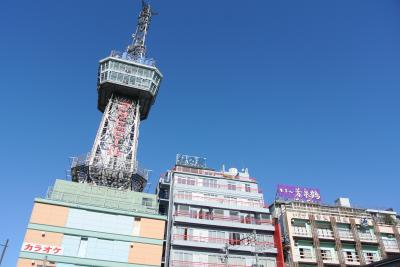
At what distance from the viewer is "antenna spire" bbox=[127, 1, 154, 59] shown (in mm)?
96375


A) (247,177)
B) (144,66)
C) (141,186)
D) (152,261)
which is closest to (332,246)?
(247,177)

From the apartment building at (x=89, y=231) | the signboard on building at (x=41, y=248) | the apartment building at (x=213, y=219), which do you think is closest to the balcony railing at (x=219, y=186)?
the apartment building at (x=213, y=219)

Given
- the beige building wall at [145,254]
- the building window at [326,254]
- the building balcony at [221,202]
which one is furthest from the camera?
the building balcony at [221,202]

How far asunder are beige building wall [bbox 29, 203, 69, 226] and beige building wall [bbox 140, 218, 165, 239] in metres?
11.8

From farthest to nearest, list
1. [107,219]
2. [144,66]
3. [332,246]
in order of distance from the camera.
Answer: [144,66], [332,246], [107,219]

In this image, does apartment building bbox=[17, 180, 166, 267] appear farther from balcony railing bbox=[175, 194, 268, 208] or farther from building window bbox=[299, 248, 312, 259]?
building window bbox=[299, 248, 312, 259]

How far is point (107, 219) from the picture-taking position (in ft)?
196

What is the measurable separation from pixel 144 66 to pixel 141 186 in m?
29.8

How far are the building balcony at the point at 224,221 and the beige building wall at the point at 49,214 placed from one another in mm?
17860

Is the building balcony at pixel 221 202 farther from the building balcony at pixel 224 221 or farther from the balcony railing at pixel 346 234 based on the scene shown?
the balcony railing at pixel 346 234

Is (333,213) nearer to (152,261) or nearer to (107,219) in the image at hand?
(152,261)

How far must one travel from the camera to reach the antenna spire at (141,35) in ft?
316

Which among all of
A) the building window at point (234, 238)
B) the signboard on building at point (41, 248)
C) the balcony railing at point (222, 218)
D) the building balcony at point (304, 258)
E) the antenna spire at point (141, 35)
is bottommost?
the signboard on building at point (41, 248)

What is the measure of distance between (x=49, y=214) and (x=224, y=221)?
2825 cm
